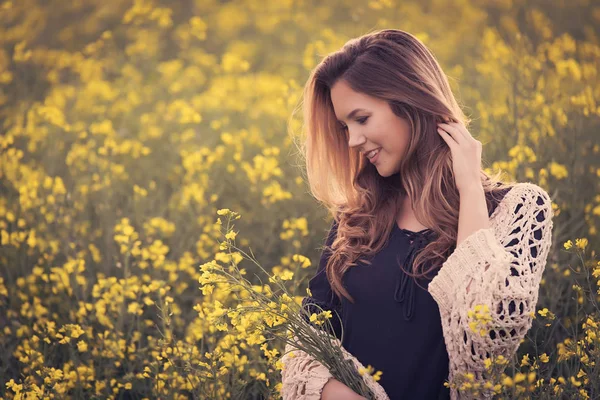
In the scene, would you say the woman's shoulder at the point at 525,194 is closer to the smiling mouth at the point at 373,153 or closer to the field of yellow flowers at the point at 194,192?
the field of yellow flowers at the point at 194,192

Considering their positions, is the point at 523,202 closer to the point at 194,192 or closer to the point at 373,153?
the point at 373,153

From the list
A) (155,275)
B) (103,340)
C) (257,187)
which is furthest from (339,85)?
(257,187)

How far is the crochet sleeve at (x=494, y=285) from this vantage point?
5.31ft

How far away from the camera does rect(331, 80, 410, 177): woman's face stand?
6.33 feet

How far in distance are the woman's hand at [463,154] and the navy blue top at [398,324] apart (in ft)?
0.38

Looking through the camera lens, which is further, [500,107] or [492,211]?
[500,107]

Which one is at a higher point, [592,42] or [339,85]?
[339,85]

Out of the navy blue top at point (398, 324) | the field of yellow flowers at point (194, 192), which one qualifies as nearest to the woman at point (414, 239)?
the navy blue top at point (398, 324)

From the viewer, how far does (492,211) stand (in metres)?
1.84

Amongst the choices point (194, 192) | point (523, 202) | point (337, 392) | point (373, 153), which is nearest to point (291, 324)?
point (337, 392)

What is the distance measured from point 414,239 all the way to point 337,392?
1.39 feet

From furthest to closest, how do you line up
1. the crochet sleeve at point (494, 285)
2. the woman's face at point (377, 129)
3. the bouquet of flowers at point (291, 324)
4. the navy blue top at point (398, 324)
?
1. the woman's face at point (377, 129)
2. the navy blue top at point (398, 324)
3. the bouquet of flowers at point (291, 324)
4. the crochet sleeve at point (494, 285)

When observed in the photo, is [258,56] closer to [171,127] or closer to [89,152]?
[171,127]

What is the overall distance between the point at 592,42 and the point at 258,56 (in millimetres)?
2941
